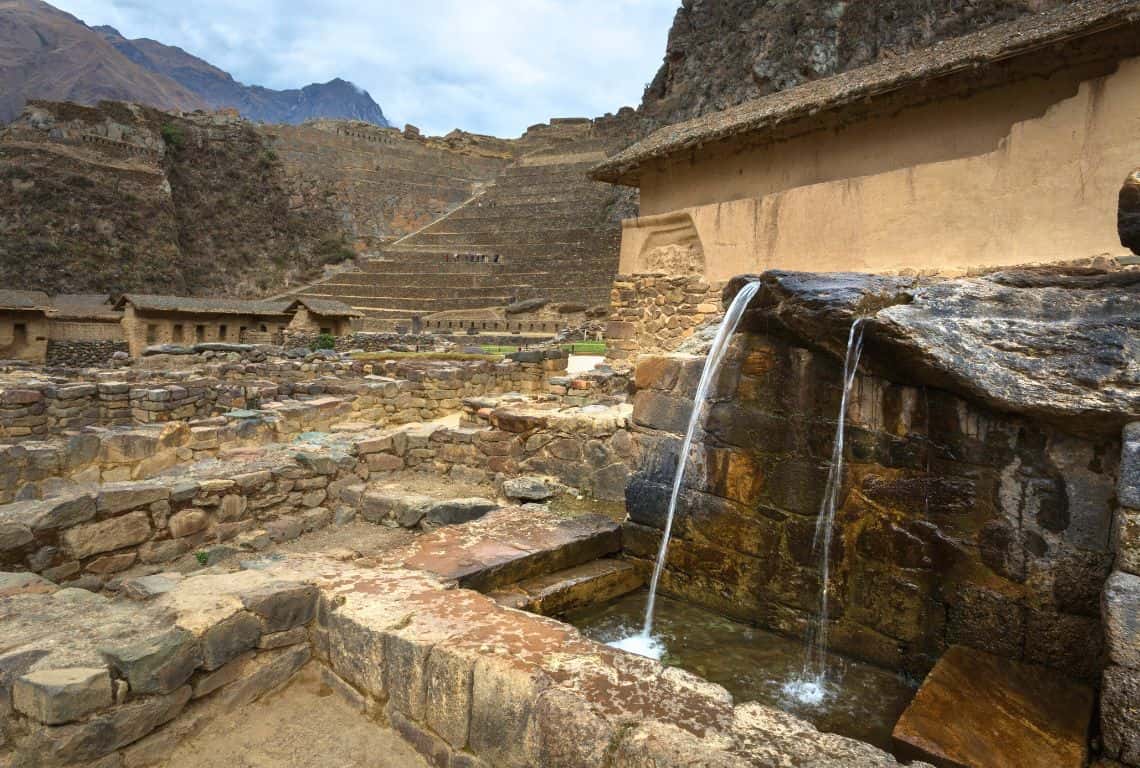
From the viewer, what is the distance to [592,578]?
11.9 ft

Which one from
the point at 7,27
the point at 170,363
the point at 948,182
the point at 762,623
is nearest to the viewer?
the point at 762,623

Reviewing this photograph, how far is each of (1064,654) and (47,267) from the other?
44.4 meters

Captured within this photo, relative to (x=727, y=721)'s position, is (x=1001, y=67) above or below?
above

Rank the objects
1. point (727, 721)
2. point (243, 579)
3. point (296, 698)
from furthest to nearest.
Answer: point (243, 579)
point (296, 698)
point (727, 721)

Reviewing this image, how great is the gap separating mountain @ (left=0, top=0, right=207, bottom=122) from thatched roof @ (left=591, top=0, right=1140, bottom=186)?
270 feet

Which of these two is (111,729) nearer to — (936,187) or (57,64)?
(936,187)

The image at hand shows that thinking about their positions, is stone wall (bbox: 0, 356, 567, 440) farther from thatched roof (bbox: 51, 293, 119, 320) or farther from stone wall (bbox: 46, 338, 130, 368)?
thatched roof (bbox: 51, 293, 119, 320)

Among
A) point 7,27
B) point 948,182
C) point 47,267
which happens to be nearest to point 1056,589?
point 948,182

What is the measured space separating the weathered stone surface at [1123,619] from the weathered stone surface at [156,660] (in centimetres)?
318

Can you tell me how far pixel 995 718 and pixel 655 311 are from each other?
9.89 meters

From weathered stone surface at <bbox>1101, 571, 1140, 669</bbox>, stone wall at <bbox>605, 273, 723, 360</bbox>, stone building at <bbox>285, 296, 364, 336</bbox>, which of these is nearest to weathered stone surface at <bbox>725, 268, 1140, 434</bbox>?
weathered stone surface at <bbox>1101, 571, 1140, 669</bbox>

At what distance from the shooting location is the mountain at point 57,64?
7738cm

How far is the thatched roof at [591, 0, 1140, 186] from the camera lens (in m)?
6.34

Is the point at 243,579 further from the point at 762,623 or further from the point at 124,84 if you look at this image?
the point at 124,84
